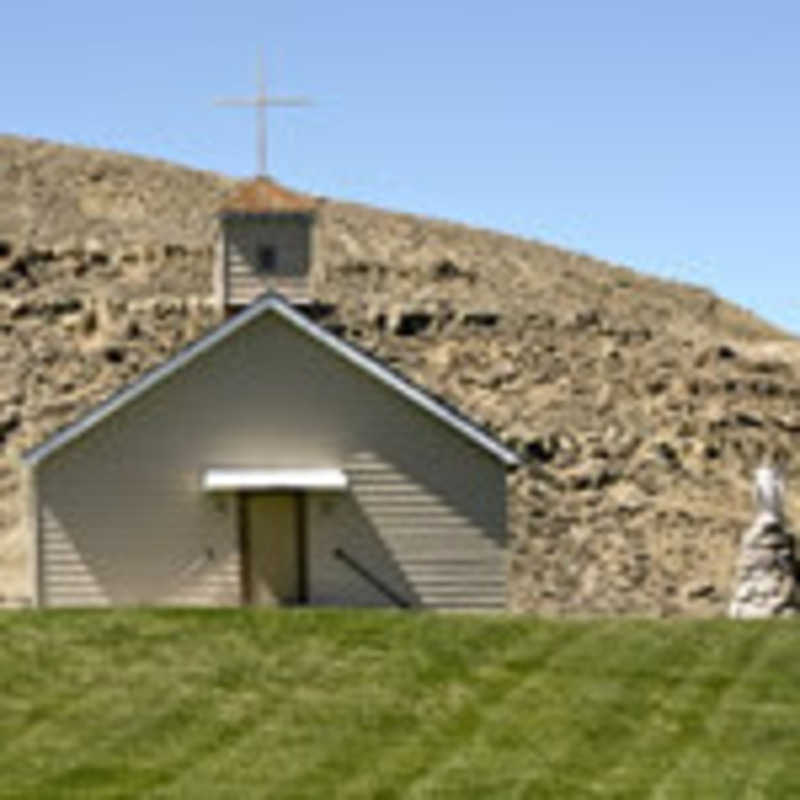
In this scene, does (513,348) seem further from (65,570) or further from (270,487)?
(65,570)

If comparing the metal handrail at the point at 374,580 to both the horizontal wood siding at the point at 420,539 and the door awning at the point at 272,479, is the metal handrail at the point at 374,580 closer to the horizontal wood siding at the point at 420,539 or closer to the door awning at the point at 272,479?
the horizontal wood siding at the point at 420,539

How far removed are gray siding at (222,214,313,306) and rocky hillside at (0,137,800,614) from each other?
74.0 feet

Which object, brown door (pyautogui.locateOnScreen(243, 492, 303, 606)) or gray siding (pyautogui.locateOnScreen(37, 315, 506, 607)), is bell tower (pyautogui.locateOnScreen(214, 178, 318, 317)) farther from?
brown door (pyautogui.locateOnScreen(243, 492, 303, 606))

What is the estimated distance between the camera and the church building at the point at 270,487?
35500mm

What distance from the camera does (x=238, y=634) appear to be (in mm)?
27578

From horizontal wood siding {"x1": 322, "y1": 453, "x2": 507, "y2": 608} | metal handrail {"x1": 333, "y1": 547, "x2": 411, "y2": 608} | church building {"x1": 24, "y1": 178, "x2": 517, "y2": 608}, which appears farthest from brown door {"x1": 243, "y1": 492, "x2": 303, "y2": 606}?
horizontal wood siding {"x1": 322, "y1": 453, "x2": 507, "y2": 608}

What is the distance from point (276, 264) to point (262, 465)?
4.19 meters

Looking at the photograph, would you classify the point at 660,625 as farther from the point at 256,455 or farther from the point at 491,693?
the point at 256,455

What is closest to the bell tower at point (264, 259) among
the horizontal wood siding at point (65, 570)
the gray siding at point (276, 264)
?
the gray siding at point (276, 264)

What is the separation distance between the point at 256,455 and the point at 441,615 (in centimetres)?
717

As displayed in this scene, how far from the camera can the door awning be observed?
35375 mm

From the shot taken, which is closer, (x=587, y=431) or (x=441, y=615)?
(x=441, y=615)

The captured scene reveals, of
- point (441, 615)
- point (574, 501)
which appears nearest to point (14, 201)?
point (574, 501)

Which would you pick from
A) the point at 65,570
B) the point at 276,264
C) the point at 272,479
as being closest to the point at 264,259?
the point at 276,264
